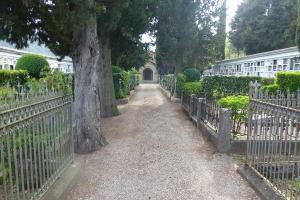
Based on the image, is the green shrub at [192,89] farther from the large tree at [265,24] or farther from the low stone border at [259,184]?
the large tree at [265,24]

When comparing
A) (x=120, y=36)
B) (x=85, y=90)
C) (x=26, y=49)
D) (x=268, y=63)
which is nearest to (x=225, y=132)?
(x=85, y=90)

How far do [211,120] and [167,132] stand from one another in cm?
158

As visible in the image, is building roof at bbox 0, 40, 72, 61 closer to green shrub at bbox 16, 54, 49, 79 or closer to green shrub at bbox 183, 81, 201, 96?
green shrub at bbox 16, 54, 49, 79

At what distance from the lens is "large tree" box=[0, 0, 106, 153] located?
628 centimetres

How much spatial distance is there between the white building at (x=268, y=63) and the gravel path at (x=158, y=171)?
16.6 m

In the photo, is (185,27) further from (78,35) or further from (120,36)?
(78,35)

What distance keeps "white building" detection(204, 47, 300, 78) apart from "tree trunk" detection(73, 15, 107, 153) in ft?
61.6

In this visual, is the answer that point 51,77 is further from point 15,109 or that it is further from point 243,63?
point 243,63

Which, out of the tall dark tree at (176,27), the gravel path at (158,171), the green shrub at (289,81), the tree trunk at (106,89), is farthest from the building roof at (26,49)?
the green shrub at (289,81)

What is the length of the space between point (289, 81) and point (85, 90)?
10.9 metres

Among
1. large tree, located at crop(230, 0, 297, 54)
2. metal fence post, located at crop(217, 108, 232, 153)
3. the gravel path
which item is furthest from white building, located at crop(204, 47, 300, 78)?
metal fence post, located at crop(217, 108, 232, 153)

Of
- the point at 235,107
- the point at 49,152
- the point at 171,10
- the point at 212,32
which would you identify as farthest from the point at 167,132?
the point at 212,32

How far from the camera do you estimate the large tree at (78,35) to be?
6.28 m

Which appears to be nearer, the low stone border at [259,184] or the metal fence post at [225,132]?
the low stone border at [259,184]
